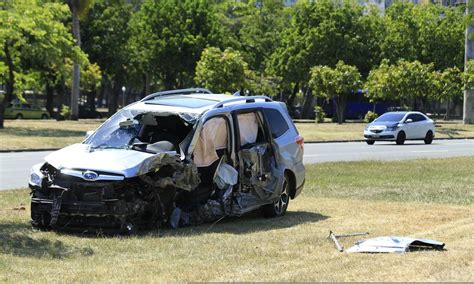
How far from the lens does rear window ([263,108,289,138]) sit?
12.4m

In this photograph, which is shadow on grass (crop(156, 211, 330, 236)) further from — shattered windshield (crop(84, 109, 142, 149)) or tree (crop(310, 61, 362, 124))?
tree (crop(310, 61, 362, 124))

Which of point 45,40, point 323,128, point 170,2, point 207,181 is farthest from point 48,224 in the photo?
point 170,2

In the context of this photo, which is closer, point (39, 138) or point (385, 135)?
point (39, 138)

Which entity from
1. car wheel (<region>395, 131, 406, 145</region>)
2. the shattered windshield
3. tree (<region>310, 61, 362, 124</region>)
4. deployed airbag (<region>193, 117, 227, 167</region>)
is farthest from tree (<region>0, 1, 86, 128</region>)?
deployed airbag (<region>193, 117, 227, 167</region>)

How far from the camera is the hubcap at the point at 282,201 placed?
39.9ft

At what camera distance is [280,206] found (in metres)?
→ 12.2

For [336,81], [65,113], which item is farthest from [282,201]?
[65,113]

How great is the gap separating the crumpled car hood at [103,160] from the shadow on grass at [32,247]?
0.99 m

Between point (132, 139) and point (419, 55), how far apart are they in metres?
62.2

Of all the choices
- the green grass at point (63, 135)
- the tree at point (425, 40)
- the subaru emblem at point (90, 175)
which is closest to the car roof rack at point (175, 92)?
the subaru emblem at point (90, 175)

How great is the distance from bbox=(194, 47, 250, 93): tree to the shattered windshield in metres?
42.6

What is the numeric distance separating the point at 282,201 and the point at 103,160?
324 cm

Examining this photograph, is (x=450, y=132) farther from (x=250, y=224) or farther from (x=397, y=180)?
(x=250, y=224)

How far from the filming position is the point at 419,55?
231 feet
